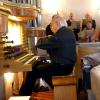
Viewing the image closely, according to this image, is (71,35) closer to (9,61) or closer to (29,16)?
(29,16)

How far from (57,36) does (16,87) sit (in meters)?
1.18

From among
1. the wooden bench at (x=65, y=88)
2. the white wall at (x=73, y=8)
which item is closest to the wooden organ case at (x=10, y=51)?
the wooden bench at (x=65, y=88)

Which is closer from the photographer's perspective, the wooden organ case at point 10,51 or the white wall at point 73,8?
the wooden organ case at point 10,51

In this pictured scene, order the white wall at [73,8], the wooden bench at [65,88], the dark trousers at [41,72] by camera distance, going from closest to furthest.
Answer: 1. the wooden bench at [65,88]
2. the dark trousers at [41,72]
3. the white wall at [73,8]

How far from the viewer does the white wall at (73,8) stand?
9211 mm

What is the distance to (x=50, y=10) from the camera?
923 centimetres

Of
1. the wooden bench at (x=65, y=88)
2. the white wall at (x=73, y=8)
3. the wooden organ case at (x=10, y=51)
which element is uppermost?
the white wall at (x=73, y=8)

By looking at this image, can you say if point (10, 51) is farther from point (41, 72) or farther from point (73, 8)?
point (73, 8)

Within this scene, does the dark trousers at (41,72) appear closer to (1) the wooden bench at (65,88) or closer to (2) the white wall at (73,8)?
(1) the wooden bench at (65,88)

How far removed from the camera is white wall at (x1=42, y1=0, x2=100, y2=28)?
9.21 metres

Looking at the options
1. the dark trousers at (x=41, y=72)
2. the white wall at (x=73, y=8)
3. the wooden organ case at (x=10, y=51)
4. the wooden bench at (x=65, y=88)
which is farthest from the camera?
the white wall at (x=73, y=8)

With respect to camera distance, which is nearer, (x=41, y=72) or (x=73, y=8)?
(x=41, y=72)

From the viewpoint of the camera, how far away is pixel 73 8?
934 cm

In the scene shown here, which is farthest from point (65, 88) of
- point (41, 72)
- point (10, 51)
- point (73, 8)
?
point (73, 8)
